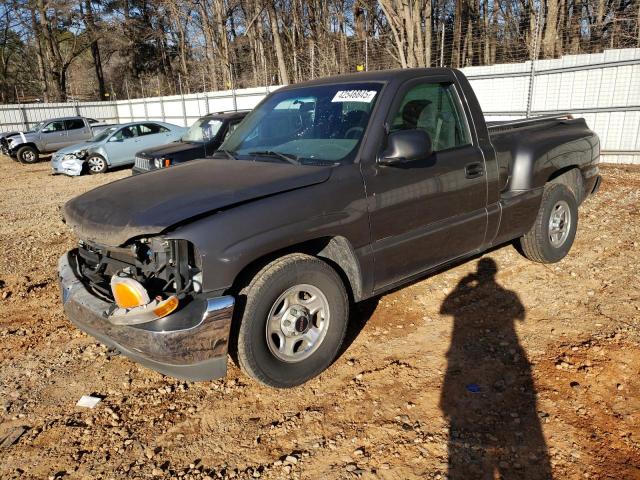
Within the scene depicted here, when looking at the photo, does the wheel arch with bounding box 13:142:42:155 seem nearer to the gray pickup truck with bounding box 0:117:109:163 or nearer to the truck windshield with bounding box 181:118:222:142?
the gray pickup truck with bounding box 0:117:109:163

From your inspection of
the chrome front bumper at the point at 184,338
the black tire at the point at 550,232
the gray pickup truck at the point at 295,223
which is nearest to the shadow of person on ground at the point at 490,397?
the gray pickup truck at the point at 295,223

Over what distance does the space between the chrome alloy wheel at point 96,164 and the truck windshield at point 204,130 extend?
4.81 meters

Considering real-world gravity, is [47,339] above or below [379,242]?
below

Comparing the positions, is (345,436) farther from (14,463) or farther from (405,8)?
(405,8)

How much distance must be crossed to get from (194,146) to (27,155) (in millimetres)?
12542

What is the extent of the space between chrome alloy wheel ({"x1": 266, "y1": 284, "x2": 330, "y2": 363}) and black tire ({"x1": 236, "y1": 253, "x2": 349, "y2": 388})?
0.6 inches

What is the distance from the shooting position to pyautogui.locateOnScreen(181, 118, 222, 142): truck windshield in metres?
11.0

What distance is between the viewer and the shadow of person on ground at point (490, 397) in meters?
2.48

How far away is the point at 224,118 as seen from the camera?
36.5ft

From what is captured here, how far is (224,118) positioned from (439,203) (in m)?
8.41

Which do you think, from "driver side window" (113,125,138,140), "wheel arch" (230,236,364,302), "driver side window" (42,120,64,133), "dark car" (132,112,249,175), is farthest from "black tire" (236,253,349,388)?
"driver side window" (42,120,64,133)

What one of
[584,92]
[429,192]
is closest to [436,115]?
[429,192]

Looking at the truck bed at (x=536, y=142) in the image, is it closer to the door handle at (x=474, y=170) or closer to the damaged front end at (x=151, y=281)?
the door handle at (x=474, y=170)

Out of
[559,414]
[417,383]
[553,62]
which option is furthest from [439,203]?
[553,62]
